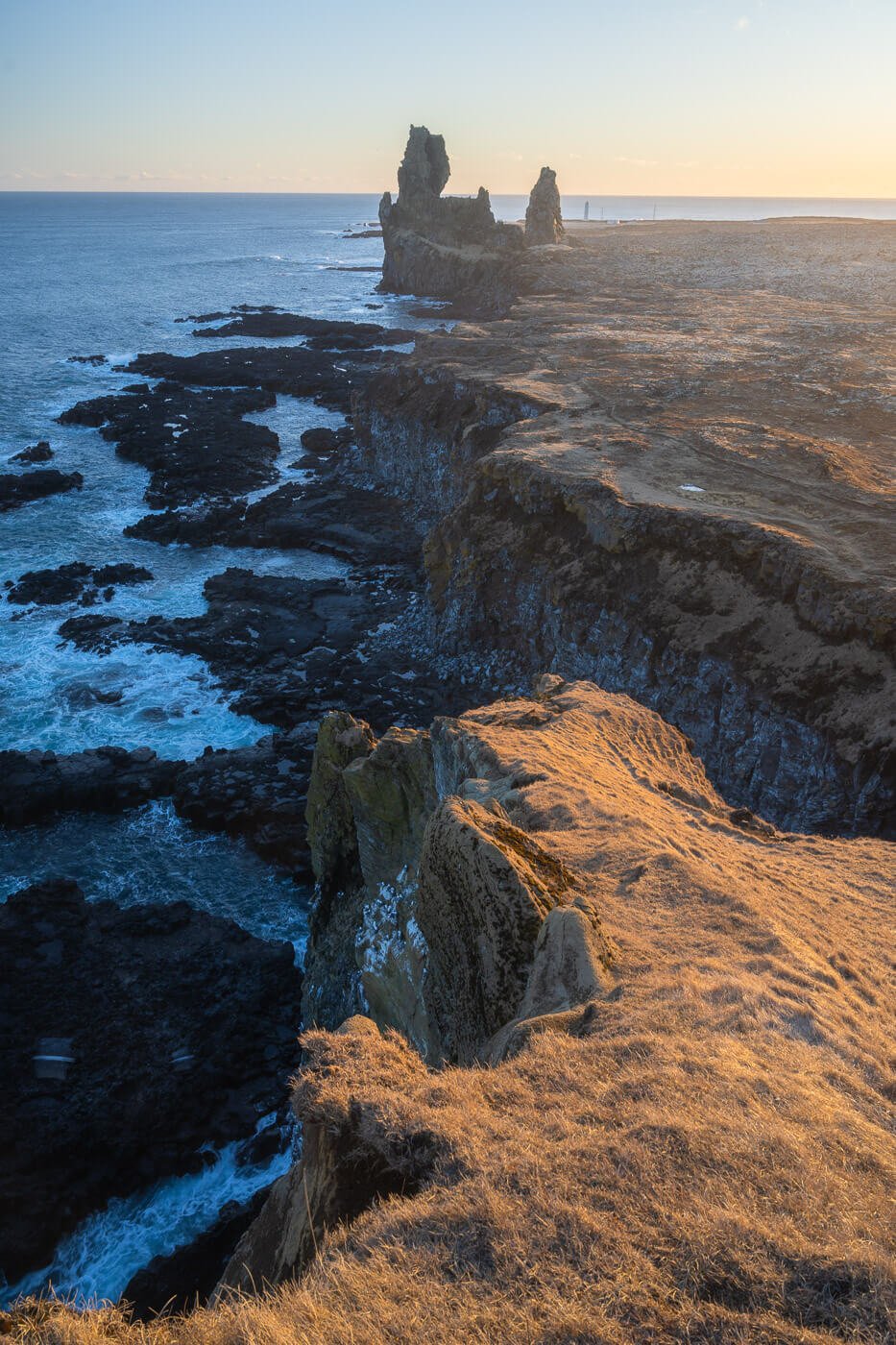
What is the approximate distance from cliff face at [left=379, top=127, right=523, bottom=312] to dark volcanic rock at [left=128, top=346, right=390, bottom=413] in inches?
1446

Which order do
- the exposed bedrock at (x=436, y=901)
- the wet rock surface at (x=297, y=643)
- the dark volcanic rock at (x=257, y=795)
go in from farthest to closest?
the wet rock surface at (x=297, y=643) < the dark volcanic rock at (x=257, y=795) < the exposed bedrock at (x=436, y=901)

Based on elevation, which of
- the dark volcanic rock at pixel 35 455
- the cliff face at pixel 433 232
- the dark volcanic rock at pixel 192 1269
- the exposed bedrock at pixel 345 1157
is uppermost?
the cliff face at pixel 433 232

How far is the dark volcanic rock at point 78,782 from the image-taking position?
23.8 metres

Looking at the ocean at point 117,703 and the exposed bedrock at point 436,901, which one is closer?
the exposed bedrock at point 436,901

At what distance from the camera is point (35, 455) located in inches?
2057

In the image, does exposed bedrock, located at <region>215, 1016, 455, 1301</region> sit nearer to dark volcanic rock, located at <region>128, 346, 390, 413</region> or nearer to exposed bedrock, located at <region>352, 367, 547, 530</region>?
exposed bedrock, located at <region>352, 367, 547, 530</region>

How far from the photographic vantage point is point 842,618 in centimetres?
2039

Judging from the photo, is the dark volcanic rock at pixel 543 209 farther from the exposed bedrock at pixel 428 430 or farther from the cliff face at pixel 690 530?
the exposed bedrock at pixel 428 430

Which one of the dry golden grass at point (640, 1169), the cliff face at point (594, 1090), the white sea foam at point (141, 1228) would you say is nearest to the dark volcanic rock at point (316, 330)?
the cliff face at point (594, 1090)

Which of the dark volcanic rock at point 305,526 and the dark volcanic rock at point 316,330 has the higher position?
the dark volcanic rock at point 316,330

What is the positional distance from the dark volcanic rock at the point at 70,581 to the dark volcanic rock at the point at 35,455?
16914 millimetres

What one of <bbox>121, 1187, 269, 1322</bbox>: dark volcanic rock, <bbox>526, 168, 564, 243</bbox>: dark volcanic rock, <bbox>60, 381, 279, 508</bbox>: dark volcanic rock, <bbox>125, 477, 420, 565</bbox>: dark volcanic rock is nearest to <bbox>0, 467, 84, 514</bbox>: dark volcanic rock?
<bbox>60, 381, 279, 508</bbox>: dark volcanic rock

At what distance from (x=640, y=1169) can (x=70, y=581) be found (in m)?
37.4

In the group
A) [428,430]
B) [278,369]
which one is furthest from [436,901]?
[278,369]
